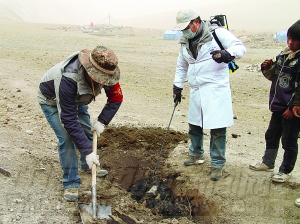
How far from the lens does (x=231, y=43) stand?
12.5ft

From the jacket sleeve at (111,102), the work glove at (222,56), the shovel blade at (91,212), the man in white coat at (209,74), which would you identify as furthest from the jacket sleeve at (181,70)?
the shovel blade at (91,212)

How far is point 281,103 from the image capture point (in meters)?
3.74

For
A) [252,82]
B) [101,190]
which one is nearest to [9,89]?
[101,190]

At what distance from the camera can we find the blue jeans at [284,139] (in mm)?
3752

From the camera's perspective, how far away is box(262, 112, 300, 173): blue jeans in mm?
3752

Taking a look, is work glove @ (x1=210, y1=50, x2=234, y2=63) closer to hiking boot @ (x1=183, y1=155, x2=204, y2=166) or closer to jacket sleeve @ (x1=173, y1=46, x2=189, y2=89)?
jacket sleeve @ (x1=173, y1=46, x2=189, y2=89)

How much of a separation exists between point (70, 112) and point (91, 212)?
3.22 feet

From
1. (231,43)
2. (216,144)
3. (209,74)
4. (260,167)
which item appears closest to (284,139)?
(260,167)

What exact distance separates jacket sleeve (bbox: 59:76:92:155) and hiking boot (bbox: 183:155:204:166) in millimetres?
1557

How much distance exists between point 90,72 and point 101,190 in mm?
1534

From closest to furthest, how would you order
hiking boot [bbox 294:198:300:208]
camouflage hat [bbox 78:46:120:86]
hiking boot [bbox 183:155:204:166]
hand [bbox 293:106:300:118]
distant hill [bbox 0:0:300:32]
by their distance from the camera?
camouflage hat [bbox 78:46:120:86]
hand [bbox 293:106:300:118]
hiking boot [bbox 294:198:300:208]
hiking boot [bbox 183:155:204:166]
distant hill [bbox 0:0:300:32]

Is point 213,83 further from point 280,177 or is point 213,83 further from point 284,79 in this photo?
point 280,177

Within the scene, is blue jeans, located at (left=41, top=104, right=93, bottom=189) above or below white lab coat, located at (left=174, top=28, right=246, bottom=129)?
below

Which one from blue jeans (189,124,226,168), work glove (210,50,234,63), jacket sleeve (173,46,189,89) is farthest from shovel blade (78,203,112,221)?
work glove (210,50,234,63)
